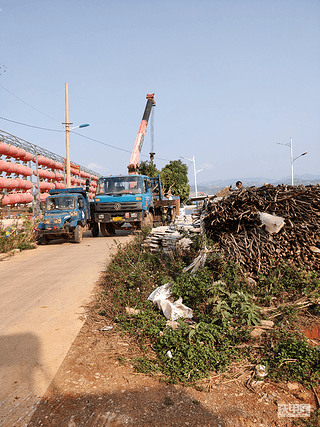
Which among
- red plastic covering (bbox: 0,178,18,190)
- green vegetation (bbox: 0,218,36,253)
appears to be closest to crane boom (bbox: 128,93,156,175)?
red plastic covering (bbox: 0,178,18,190)

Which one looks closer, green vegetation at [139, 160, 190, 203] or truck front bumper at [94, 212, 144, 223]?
truck front bumper at [94, 212, 144, 223]

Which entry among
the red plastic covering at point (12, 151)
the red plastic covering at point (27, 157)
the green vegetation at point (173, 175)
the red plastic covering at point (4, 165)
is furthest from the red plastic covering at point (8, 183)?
the green vegetation at point (173, 175)

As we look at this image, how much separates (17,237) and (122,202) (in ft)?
15.8

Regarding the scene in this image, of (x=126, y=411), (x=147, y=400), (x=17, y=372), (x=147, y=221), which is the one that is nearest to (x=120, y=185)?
(x=147, y=221)

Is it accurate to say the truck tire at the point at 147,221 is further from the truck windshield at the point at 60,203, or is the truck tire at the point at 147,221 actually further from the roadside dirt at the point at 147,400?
the roadside dirt at the point at 147,400

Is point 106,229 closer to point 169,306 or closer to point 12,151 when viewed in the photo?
point 12,151

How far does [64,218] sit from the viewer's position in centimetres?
1407

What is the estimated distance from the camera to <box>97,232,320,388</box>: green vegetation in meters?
3.67

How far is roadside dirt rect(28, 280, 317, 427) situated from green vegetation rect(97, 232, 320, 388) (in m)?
0.19

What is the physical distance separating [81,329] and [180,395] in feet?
7.03

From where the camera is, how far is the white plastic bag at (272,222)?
A: 5520 mm

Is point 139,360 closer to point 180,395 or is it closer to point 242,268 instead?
point 180,395

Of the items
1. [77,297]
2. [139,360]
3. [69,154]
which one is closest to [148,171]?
[69,154]

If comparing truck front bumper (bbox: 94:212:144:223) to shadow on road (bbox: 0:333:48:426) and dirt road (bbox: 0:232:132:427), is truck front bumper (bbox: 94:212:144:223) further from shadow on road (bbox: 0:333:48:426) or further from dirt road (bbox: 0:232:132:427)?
shadow on road (bbox: 0:333:48:426)
